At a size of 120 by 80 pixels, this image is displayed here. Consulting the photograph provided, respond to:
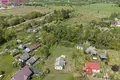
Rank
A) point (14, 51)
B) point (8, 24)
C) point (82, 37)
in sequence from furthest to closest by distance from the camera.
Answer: point (8, 24)
point (82, 37)
point (14, 51)

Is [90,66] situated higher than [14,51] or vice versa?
[14,51]

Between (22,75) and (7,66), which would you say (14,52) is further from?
(22,75)

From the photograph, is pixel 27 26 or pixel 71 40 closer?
pixel 71 40

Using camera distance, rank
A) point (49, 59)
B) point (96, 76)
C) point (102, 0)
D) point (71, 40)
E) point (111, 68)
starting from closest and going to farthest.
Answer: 1. point (96, 76)
2. point (111, 68)
3. point (49, 59)
4. point (71, 40)
5. point (102, 0)

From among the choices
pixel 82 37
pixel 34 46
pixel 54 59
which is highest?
pixel 82 37

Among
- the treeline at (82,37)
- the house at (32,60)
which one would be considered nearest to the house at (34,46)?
the treeline at (82,37)

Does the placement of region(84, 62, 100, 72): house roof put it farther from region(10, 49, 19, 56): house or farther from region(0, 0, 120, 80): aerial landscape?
region(10, 49, 19, 56): house

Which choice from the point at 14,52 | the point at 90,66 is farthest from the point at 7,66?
the point at 90,66

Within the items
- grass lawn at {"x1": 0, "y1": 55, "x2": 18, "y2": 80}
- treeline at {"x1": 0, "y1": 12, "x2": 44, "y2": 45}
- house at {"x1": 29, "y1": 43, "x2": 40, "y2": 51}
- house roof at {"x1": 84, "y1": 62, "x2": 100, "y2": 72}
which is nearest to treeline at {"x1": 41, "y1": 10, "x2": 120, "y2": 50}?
house at {"x1": 29, "y1": 43, "x2": 40, "y2": 51}

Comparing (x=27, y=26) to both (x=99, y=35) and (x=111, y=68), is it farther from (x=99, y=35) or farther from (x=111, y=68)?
(x=111, y=68)

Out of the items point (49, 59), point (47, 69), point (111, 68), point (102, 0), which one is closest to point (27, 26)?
point (49, 59)

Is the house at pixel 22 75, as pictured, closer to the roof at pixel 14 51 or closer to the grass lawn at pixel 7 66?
the grass lawn at pixel 7 66
